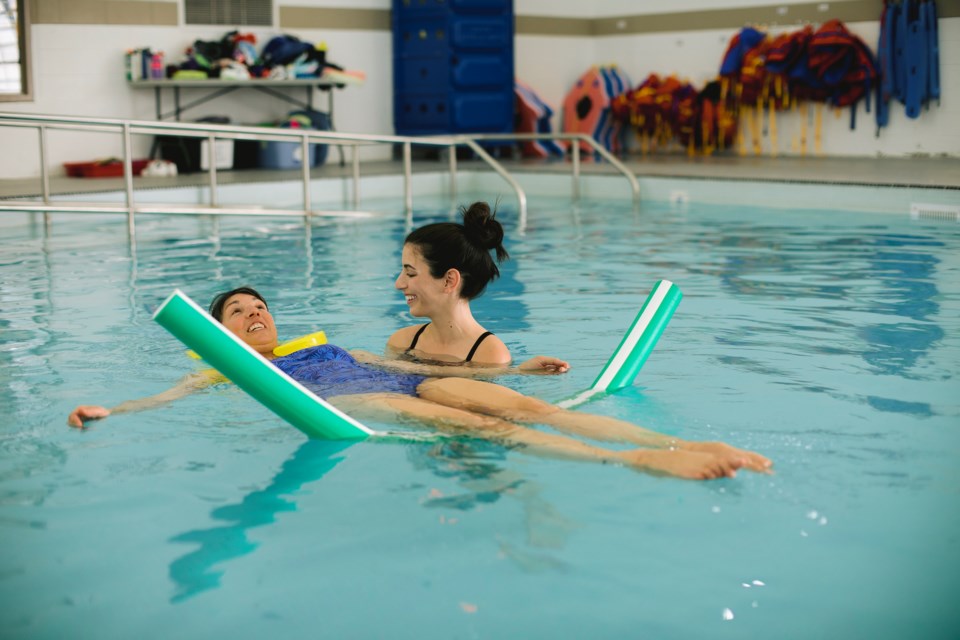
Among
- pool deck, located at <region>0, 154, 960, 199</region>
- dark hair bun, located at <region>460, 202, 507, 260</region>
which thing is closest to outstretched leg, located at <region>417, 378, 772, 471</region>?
dark hair bun, located at <region>460, 202, 507, 260</region>

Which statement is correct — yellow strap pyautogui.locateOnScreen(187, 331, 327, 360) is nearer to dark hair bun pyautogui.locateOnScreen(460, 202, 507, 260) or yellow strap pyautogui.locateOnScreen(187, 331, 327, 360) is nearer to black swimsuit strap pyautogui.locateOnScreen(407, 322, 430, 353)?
black swimsuit strap pyautogui.locateOnScreen(407, 322, 430, 353)

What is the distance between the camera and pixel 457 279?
345 cm

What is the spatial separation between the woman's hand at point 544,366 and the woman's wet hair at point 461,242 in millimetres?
356

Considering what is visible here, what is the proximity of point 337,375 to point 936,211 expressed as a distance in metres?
6.44

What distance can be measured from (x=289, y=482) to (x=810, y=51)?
10597 mm

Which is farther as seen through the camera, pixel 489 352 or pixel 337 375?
pixel 489 352

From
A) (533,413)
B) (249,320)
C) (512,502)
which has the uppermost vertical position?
(249,320)

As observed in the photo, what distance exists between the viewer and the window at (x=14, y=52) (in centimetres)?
1010

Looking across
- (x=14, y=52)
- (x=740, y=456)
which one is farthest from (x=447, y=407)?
(x=14, y=52)

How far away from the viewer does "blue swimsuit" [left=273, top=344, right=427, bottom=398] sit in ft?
10.6

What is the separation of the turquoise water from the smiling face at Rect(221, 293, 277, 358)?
0.20 meters

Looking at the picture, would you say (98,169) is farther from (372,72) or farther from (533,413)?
(533,413)

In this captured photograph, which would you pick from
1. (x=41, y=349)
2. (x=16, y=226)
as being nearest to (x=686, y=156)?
(x=16, y=226)

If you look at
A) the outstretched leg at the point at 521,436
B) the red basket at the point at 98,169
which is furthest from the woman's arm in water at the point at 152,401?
the red basket at the point at 98,169
